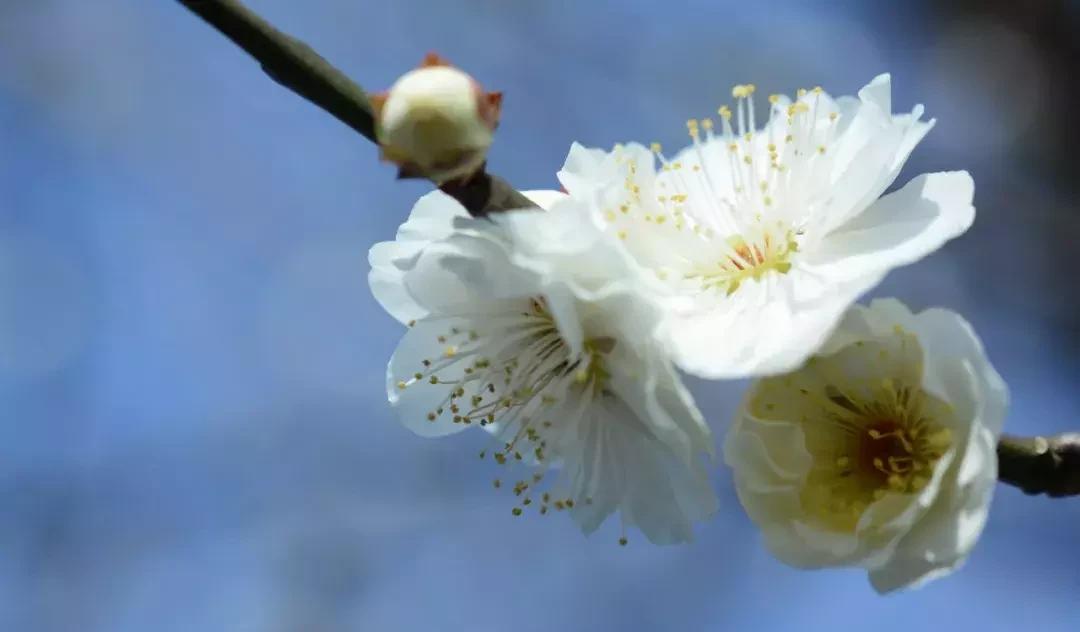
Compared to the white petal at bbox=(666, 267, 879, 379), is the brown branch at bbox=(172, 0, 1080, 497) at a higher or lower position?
higher

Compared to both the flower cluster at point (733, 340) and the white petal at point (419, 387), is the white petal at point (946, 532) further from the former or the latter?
the white petal at point (419, 387)

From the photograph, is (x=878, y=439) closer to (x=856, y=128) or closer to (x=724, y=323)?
(x=724, y=323)

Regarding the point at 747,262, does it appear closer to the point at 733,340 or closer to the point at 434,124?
the point at 733,340

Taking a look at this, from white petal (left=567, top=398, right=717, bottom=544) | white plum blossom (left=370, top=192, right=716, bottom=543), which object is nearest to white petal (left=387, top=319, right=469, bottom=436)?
white plum blossom (left=370, top=192, right=716, bottom=543)

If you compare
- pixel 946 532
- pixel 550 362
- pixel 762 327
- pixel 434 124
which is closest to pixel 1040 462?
pixel 946 532

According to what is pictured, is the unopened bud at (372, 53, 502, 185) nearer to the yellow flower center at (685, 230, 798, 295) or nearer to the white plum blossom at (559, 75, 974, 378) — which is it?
the white plum blossom at (559, 75, 974, 378)
